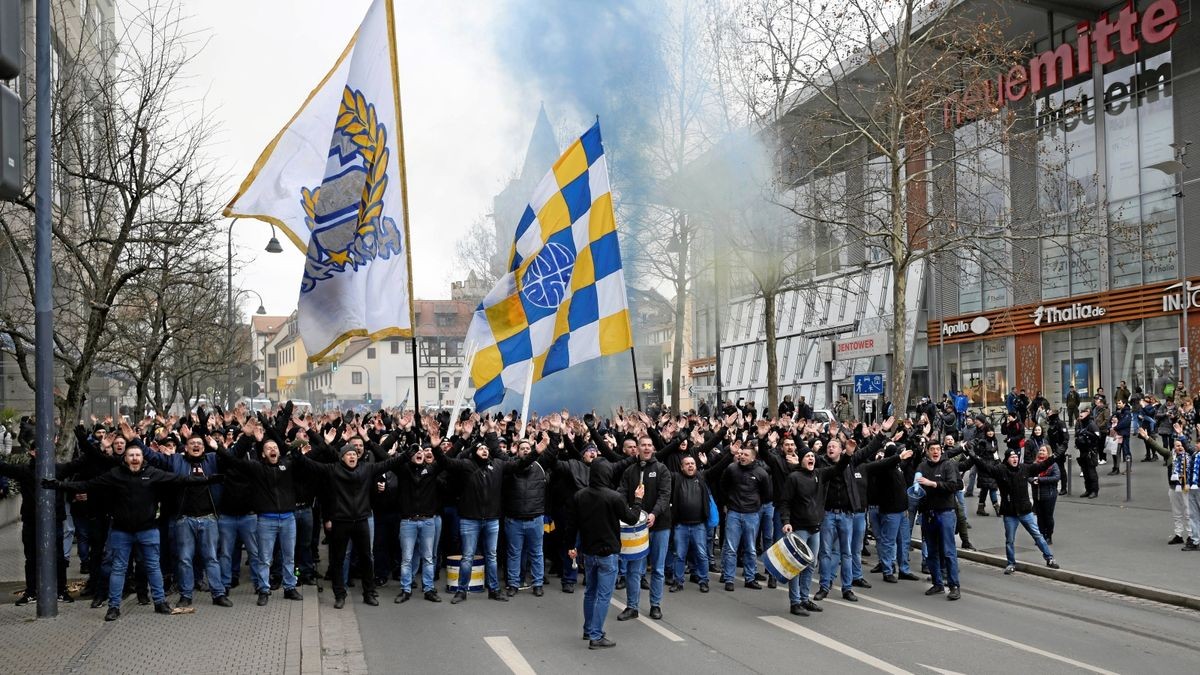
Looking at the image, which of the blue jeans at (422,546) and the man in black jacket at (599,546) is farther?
the blue jeans at (422,546)

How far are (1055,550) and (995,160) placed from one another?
74.0ft

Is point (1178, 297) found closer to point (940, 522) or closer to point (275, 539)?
point (940, 522)

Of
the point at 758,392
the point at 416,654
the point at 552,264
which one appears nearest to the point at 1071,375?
the point at 758,392

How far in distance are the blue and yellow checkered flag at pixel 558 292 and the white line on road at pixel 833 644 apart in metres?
4.39

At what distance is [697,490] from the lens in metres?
11.8

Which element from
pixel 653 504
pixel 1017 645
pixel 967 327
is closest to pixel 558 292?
pixel 653 504

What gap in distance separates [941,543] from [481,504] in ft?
16.1

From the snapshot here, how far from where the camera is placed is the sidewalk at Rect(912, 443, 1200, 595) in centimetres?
1262

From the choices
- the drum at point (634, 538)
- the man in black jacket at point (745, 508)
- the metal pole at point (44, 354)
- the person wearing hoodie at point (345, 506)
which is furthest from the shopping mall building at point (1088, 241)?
the metal pole at point (44, 354)

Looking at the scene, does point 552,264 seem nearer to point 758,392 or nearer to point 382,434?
point 382,434

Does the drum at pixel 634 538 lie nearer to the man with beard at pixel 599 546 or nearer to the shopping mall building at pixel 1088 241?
the man with beard at pixel 599 546

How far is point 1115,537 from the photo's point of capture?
Result: 15469mm

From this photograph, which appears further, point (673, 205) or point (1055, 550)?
point (673, 205)

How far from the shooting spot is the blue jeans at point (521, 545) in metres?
11.5
